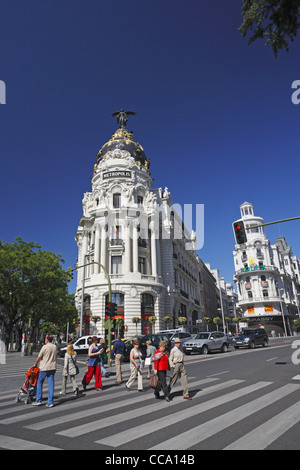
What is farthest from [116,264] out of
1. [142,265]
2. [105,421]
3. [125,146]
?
[105,421]

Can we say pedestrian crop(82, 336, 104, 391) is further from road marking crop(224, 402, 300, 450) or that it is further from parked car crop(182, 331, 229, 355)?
parked car crop(182, 331, 229, 355)

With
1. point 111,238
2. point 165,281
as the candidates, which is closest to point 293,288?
point 165,281

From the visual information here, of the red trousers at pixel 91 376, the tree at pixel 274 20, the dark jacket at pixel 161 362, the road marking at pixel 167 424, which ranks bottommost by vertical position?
the road marking at pixel 167 424

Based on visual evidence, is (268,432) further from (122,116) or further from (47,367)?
(122,116)

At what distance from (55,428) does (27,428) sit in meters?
0.54

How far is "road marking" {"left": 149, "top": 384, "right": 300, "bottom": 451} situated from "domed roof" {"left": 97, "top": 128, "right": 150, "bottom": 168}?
4116 cm

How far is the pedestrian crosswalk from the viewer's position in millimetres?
4535

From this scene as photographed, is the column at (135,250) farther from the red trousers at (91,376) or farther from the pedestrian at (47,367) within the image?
the pedestrian at (47,367)

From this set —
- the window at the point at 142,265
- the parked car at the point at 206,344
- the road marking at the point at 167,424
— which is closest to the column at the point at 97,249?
the window at the point at 142,265

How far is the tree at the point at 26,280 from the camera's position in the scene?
98.5 ft

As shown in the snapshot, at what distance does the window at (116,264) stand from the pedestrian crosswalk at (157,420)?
29.2m

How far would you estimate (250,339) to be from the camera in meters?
25.2
